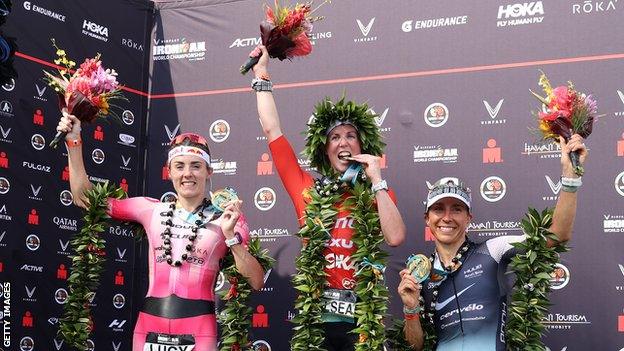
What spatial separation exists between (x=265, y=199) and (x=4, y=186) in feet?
6.27

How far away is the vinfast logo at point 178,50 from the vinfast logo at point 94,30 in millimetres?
454

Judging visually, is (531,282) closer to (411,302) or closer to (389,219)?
(411,302)

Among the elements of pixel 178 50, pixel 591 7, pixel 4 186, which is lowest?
pixel 4 186

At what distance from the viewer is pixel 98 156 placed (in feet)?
23.6

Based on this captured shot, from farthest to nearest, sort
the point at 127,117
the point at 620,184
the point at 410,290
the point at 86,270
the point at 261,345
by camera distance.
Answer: the point at 127,117, the point at 261,345, the point at 620,184, the point at 86,270, the point at 410,290

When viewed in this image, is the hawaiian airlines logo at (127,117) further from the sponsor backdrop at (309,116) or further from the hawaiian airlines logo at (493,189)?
the hawaiian airlines logo at (493,189)

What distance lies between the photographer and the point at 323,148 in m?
5.51

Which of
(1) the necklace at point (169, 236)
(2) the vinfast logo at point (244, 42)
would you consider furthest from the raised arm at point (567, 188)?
(2) the vinfast logo at point (244, 42)

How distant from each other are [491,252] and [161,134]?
338cm

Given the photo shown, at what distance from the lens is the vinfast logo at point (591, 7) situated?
6.22 m

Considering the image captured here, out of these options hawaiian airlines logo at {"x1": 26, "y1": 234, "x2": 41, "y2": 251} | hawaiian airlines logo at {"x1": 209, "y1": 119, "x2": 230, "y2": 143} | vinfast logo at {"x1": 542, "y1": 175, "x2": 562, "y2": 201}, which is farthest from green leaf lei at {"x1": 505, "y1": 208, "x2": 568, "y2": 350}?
hawaiian airlines logo at {"x1": 26, "y1": 234, "x2": 41, "y2": 251}

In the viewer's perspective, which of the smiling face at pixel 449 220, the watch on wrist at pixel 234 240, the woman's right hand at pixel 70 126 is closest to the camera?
the watch on wrist at pixel 234 240

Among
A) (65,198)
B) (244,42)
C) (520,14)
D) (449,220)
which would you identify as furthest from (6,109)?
(520,14)

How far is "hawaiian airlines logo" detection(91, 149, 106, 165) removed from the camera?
23.5 feet
